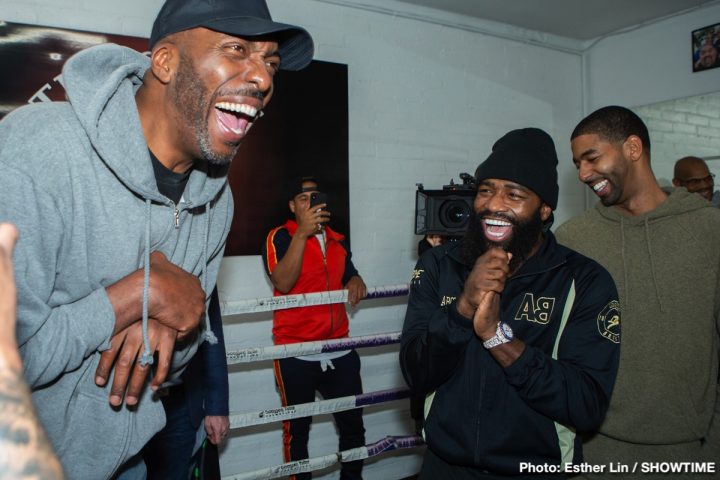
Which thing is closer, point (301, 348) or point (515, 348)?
point (515, 348)

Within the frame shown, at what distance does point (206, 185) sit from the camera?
137cm

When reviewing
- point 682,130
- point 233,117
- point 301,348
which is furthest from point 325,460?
point 682,130

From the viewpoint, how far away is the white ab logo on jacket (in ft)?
5.58

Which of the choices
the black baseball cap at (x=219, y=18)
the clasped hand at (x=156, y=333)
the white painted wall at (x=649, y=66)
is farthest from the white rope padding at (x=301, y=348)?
the white painted wall at (x=649, y=66)

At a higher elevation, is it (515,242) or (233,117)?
(233,117)

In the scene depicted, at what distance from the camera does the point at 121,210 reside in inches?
43.2

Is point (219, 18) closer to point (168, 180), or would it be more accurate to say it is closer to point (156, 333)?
point (168, 180)

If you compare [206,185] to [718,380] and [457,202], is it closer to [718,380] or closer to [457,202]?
[457,202]

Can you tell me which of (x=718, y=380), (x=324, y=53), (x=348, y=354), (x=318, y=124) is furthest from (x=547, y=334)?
(x=324, y=53)

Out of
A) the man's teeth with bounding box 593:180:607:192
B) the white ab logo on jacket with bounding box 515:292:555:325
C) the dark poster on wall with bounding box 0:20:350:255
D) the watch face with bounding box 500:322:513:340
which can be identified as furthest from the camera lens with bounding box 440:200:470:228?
the dark poster on wall with bounding box 0:20:350:255

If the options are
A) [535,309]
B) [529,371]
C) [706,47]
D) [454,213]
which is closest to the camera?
[529,371]

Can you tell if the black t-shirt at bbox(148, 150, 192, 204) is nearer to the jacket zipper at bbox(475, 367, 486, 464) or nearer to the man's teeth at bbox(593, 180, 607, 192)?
the jacket zipper at bbox(475, 367, 486, 464)

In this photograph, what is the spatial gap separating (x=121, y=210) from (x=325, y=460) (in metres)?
2.46

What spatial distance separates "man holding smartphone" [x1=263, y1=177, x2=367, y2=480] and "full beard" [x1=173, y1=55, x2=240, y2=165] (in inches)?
81.6
